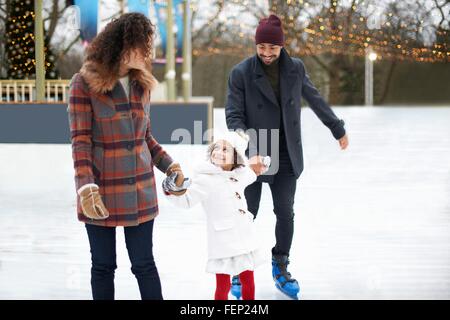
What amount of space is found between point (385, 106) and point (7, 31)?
1590cm

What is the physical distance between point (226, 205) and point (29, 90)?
1175 centimetres

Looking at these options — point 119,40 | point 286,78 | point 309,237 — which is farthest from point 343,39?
point 119,40

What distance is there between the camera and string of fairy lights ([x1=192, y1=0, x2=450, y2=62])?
962 inches

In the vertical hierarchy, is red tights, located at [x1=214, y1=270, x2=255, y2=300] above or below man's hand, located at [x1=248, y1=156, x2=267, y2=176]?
below

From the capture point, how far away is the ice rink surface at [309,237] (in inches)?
139

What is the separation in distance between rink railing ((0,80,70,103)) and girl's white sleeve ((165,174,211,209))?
34.9ft

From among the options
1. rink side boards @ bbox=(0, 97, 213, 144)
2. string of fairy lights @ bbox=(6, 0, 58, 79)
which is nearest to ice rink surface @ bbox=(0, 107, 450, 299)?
rink side boards @ bbox=(0, 97, 213, 144)

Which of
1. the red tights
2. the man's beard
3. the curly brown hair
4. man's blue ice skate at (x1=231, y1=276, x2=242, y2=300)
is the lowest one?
man's blue ice skate at (x1=231, y1=276, x2=242, y2=300)

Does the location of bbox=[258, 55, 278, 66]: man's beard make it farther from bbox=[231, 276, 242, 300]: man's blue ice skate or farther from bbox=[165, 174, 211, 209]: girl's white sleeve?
bbox=[231, 276, 242, 300]: man's blue ice skate

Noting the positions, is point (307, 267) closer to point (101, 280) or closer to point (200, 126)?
point (101, 280)

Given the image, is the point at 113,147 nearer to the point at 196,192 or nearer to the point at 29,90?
the point at 196,192

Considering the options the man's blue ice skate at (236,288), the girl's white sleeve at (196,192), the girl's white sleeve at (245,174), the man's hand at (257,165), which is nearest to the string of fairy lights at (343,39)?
the man's blue ice skate at (236,288)

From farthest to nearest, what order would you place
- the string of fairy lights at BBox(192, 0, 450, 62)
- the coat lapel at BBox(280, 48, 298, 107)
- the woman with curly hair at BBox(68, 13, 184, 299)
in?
1. the string of fairy lights at BBox(192, 0, 450, 62)
2. the coat lapel at BBox(280, 48, 298, 107)
3. the woman with curly hair at BBox(68, 13, 184, 299)

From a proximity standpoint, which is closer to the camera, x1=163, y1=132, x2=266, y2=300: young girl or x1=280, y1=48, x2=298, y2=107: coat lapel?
x1=163, y1=132, x2=266, y2=300: young girl
